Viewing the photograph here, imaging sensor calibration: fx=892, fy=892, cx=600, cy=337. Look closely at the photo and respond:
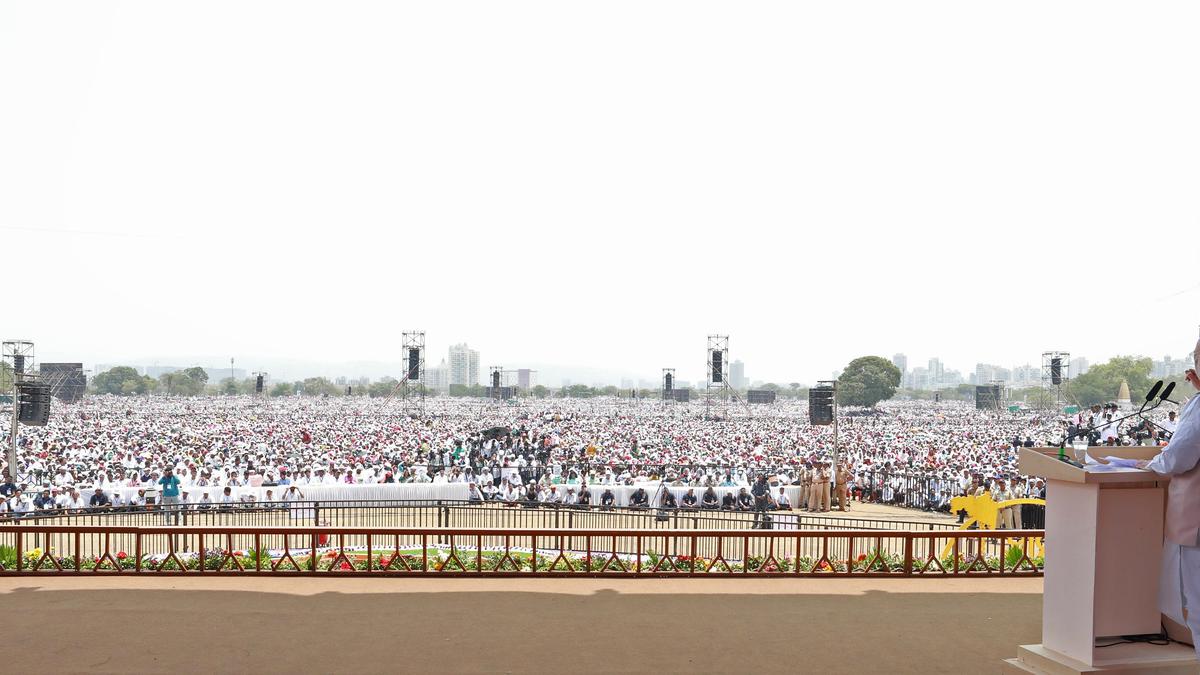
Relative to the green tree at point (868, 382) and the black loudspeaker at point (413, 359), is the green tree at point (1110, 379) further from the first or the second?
the black loudspeaker at point (413, 359)

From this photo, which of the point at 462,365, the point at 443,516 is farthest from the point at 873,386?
the point at 462,365

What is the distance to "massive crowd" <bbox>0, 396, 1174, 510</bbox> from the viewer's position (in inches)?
728

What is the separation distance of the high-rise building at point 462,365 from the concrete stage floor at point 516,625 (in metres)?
170

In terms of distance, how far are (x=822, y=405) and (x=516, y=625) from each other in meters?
15.2

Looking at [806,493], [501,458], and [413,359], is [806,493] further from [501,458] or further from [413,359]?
[413,359]

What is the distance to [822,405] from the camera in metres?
19.7

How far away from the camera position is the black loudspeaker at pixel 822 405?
19562mm

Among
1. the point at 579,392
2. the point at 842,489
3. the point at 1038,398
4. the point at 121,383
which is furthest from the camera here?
the point at 579,392

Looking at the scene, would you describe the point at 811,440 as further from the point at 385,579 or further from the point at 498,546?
the point at 385,579

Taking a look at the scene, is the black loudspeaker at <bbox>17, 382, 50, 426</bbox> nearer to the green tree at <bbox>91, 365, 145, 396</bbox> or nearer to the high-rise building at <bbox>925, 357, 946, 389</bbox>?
the green tree at <bbox>91, 365, 145, 396</bbox>

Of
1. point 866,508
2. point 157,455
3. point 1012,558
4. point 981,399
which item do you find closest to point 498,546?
point 1012,558

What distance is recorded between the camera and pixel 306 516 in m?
16.4

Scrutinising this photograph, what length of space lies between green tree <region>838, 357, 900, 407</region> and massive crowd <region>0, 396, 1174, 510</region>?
37.8 metres

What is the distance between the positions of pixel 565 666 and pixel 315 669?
51.1 inches
